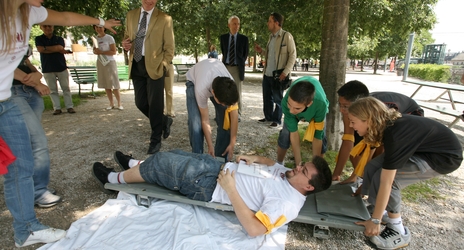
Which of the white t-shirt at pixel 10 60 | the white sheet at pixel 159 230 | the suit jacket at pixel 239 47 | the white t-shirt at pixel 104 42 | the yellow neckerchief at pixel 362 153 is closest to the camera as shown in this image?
the white t-shirt at pixel 10 60

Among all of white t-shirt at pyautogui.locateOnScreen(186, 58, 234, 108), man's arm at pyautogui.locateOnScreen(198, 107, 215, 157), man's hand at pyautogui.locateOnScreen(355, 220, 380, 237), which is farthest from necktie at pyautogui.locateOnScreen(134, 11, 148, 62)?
man's hand at pyautogui.locateOnScreen(355, 220, 380, 237)

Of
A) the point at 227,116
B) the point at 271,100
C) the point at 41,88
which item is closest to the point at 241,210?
the point at 227,116

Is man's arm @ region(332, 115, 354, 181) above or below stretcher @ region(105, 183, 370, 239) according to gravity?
above

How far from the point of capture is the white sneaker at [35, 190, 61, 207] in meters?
2.49

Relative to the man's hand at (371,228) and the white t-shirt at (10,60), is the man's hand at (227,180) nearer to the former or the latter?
the man's hand at (371,228)

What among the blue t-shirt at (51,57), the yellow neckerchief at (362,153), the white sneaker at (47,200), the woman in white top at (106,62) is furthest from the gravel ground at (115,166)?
the blue t-shirt at (51,57)

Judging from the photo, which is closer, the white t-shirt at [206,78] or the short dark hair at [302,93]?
the short dark hair at [302,93]

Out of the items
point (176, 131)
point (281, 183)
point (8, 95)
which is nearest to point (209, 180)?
point (281, 183)

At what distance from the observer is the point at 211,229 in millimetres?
2229

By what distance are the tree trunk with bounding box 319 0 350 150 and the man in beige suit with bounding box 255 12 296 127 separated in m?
1.33

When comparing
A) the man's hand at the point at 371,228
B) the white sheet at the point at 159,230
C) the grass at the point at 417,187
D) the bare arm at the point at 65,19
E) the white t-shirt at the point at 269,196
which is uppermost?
the bare arm at the point at 65,19

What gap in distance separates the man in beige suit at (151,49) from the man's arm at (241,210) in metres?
2.05

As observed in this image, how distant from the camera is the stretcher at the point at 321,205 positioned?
2.14 meters

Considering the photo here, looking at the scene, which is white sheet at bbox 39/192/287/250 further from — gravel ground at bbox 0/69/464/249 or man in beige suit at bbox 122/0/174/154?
man in beige suit at bbox 122/0/174/154
